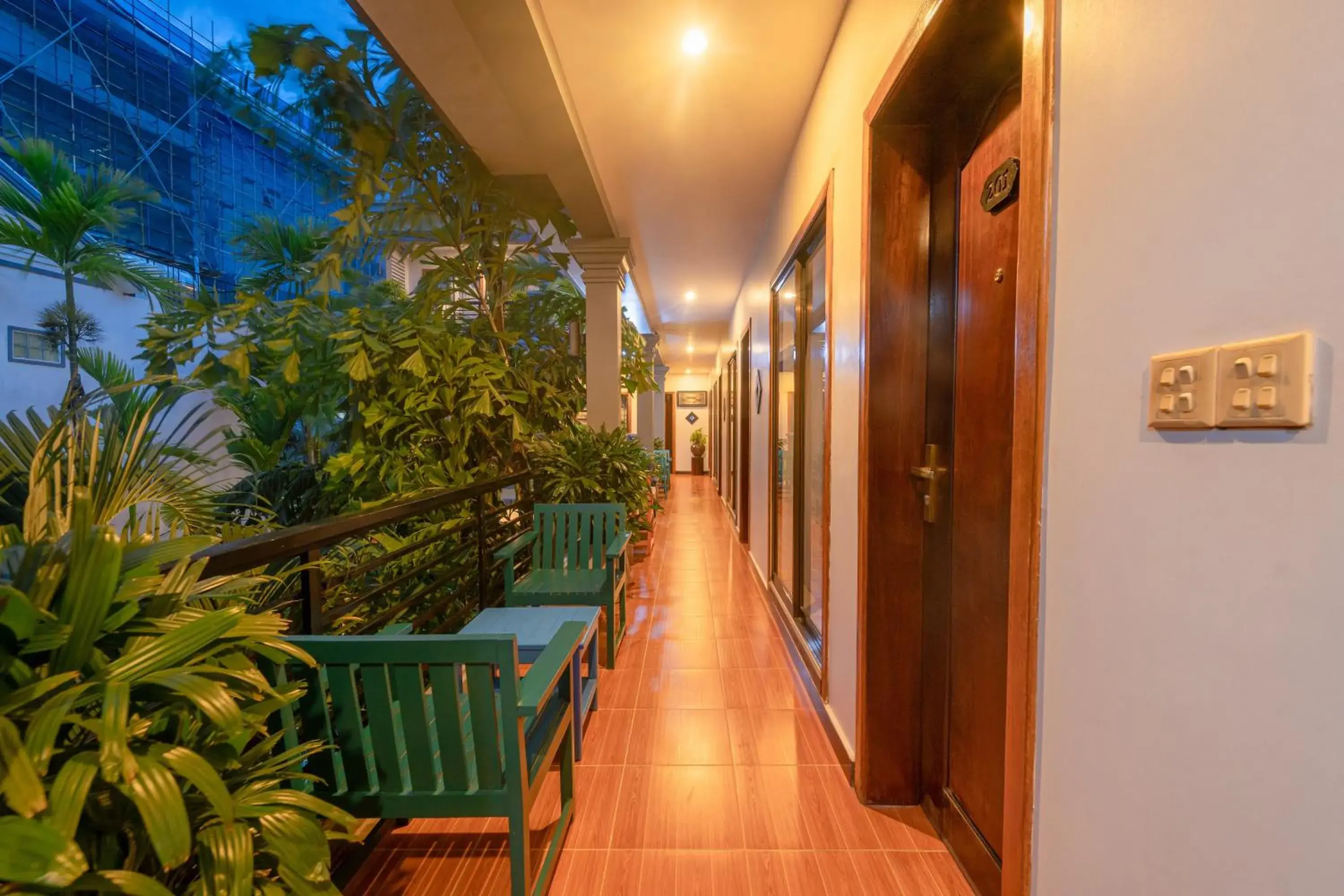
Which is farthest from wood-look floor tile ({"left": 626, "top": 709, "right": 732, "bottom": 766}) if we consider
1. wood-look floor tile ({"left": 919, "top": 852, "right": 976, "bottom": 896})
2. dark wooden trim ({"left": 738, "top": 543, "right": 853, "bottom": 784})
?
wood-look floor tile ({"left": 919, "top": 852, "right": 976, "bottom": 896})

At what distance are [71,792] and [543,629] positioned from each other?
5.02ft

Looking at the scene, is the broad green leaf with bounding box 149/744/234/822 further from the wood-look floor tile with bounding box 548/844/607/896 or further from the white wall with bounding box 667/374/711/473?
the white wall with bounding box 667/374/711/473

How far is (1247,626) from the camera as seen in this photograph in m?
0.55

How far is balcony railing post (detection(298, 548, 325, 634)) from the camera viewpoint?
1.41 meters

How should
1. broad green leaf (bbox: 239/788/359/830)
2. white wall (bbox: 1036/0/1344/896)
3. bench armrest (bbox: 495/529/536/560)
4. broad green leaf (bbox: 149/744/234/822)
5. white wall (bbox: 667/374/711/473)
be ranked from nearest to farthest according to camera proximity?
1. white wall (bbox: 1036/0/1344/896)
2. broad green leaf (bbox: 149/744/234/822)
3. broad green leaf (bbox: 239/788/359/830)
4. bench armrest (bbox: 495/529/536/560)
5. white wall (bbox: 667/374/711/473)

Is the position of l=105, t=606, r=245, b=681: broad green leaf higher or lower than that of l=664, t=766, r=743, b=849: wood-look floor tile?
higher

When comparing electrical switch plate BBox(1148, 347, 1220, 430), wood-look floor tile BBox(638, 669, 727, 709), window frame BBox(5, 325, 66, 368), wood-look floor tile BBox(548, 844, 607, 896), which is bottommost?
wood-look floor tile BBox(548, 844, 607, 896)

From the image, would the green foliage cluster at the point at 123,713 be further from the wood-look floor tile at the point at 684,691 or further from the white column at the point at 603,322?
the white column at the point at 603,322

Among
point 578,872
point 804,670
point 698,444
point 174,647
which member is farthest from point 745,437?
point 698,444

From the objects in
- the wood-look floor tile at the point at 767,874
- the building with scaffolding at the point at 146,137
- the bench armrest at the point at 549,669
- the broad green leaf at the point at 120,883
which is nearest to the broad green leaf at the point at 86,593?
the broad green leaf at the point at 120,883

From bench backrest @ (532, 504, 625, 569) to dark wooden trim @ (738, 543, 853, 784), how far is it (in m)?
1.14

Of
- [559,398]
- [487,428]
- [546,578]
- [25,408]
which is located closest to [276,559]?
[25,408]

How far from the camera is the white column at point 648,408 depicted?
773 cm

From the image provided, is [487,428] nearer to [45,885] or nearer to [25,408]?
[25,408]
